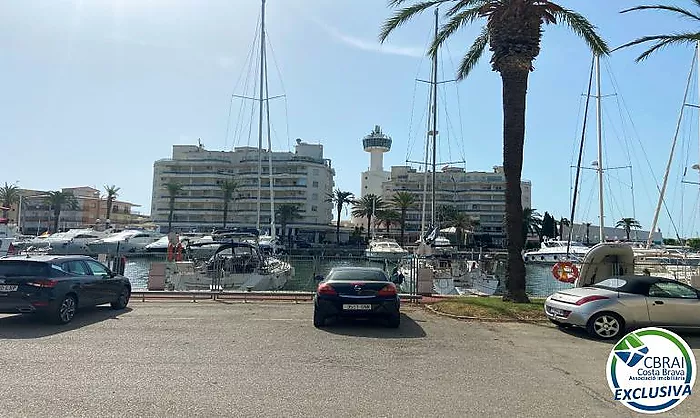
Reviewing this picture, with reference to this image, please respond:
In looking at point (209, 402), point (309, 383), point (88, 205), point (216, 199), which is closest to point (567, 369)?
point (309, 383)

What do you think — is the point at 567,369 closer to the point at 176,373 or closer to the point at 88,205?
the point at 176,373

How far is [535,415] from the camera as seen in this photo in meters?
5.58

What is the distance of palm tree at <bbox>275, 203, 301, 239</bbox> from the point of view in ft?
292

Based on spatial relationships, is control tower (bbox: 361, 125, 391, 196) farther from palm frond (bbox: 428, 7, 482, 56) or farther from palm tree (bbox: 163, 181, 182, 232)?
palm frond (bbox: 428, 7, 482, 56)

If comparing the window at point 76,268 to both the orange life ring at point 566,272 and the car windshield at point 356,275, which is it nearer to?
the car windshield at point 356,275

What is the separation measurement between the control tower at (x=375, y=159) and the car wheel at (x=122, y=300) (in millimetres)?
106910

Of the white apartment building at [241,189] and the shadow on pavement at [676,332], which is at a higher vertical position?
the white apartment building at [241,189]

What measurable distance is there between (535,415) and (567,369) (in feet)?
8.42

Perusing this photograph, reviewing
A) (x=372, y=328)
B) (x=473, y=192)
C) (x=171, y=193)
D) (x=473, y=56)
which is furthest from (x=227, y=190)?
(x=372, y=328)

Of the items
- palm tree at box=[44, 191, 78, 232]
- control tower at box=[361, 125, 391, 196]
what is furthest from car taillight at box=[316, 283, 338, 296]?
control tower at box=[361, 125, 391, 196]

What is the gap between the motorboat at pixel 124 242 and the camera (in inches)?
2444

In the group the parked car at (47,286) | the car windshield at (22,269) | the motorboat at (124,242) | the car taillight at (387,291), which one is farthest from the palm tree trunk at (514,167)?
the motorboat at (124,242)

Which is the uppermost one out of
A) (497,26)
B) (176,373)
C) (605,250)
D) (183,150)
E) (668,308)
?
(183,150)

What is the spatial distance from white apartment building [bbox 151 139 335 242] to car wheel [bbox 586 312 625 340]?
8382cm
